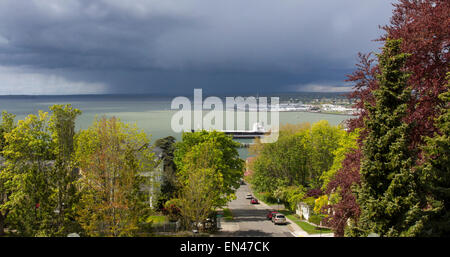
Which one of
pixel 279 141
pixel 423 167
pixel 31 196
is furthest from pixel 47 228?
pixel 279 141

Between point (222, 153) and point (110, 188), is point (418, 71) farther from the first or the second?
point (222, 153)

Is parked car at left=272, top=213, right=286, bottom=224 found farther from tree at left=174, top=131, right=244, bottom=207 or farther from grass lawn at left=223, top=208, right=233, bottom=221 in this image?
grass lawn at left=223, top=208, right=233, bottom=221

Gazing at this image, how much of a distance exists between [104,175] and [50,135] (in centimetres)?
541

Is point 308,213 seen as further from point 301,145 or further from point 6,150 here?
point 6,150

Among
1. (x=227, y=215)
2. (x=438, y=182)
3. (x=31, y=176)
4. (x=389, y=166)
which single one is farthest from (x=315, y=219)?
(x=31, y=176)

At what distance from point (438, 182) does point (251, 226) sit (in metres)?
21.6

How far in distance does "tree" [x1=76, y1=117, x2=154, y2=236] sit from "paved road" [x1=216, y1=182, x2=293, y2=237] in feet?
36.9

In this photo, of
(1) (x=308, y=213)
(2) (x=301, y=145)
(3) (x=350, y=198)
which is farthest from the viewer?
(2) (x=301, y=145)

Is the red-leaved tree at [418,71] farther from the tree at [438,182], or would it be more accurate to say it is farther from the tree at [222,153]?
the tree at [222,153]

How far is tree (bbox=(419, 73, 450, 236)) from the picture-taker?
1069 cm

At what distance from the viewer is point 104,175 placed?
18969 mm

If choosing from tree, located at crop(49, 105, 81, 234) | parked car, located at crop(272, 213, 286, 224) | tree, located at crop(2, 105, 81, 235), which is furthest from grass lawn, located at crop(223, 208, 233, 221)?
tree, located at crop(2, 105, 81, 235)

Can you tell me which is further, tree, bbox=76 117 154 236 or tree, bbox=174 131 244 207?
tree, bbox=174 131 244 207

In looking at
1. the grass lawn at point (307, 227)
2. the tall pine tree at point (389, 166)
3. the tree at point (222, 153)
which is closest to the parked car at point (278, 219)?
the grass lawn at point (307, 227)
